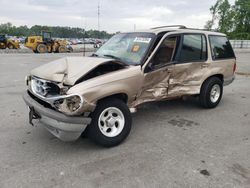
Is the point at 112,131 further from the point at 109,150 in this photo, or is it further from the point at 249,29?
the point at 249,29

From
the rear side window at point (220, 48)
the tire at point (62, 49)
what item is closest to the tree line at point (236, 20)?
the tire at point (62, 49)

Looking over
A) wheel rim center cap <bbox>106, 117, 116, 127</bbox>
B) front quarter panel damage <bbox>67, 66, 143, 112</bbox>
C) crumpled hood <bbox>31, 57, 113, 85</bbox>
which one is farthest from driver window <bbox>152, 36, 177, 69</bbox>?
wheel rim center cap <bbox>106, 117, 116, 127</bbox>

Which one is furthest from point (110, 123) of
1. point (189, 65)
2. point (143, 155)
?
point (189, 65)

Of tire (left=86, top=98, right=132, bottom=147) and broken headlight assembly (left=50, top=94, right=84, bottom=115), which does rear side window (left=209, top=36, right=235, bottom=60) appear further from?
broken headlight assembly (left=50, top=94, right=84, bottom=115)

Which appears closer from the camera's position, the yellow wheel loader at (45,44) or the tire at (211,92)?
the tire at (211,92)

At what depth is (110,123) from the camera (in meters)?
3.83

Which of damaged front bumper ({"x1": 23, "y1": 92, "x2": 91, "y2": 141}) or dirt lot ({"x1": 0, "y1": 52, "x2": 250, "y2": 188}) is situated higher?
damaged front bumper ({"x1": 23, "y1": 92, "x2": 91, "y2": 141})

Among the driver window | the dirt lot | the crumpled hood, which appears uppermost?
the driver window

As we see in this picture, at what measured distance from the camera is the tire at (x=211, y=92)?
570cm

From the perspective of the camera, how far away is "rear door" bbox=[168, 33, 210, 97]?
4.97m

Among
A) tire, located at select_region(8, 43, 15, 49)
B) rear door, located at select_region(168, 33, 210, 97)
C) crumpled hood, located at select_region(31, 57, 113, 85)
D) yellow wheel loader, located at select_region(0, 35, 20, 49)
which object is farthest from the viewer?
tire, located at select_region(8, 43, 15, 49)

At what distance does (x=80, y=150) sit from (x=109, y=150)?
44cm

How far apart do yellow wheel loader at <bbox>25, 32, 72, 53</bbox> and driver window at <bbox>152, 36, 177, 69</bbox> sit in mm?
24871

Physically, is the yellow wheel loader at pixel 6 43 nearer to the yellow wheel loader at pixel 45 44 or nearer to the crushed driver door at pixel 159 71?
the yellow wheel loader at pixel 45 44
